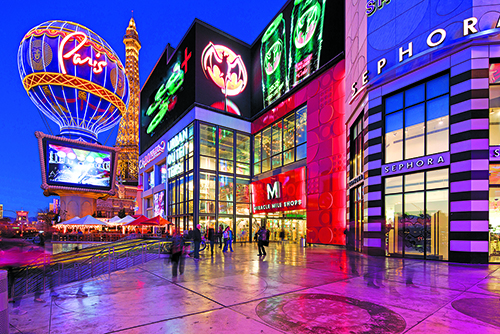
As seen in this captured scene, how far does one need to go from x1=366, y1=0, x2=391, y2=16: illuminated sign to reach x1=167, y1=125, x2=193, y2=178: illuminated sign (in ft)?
75.0

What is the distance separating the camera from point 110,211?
88750 mm

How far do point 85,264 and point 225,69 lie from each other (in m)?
28.9

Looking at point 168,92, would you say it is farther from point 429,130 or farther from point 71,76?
point 429,130

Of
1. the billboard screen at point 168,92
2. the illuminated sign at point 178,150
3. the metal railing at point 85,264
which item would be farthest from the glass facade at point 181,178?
the metal railing at point 85,264

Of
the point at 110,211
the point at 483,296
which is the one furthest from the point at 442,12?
the point at 110,211

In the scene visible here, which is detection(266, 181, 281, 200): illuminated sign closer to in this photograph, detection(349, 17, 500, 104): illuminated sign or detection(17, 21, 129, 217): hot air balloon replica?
detection(349, 17, 500, 104): illuminated sign

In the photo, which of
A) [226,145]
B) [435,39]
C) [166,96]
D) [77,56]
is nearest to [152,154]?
[166,96]

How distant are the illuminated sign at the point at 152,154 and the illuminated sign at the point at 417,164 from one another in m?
36.4

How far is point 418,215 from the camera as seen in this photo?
48.5ft

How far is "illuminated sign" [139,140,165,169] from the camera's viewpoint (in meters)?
46.4

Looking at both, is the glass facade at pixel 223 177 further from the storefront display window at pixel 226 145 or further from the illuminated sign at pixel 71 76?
the illuminated sign at pixel 71 76

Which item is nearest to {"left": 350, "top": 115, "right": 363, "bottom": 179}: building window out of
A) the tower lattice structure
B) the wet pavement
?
the wet pavement

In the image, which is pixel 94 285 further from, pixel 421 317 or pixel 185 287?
pixel 421 317

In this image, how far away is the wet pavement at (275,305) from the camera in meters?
4.95
